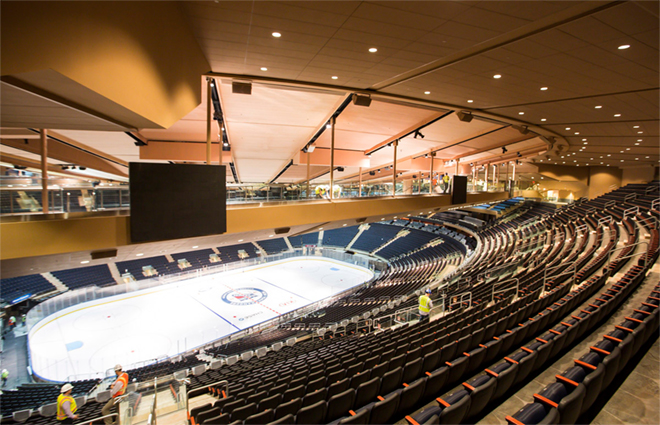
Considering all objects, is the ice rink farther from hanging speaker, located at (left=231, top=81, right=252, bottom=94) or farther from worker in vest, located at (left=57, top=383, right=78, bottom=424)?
hanging speaker, located at (left=231, top=81, right=252, bottom=94)

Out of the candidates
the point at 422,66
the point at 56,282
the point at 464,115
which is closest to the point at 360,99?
the point at 422,66

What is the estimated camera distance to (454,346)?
16.0 feet

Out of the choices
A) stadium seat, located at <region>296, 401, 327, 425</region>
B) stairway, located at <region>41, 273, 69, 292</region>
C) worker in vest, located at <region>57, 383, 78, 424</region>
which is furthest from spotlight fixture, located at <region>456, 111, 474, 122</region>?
stairway, located at <region>41, 273, 69, 292</region>

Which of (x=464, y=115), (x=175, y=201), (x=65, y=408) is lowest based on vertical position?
(x=65, y=408)

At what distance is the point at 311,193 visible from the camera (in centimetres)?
965

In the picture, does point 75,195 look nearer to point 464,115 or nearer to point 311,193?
point 311,193

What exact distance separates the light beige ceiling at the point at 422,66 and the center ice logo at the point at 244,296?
10.0 m

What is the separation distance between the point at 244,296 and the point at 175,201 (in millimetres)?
13677

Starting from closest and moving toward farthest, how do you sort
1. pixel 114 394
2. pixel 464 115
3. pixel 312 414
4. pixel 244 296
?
pixel 312 414 < pixel 114 394 < pixel 464 115 < pixel 244 296

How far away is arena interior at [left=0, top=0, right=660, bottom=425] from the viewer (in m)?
3.49

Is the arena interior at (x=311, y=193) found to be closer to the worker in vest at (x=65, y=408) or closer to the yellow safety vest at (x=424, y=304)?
the worker in vest at (x=65, y=408)

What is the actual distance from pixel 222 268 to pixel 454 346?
66.1 feet

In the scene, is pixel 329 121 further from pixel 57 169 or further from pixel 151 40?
pixel 57 169

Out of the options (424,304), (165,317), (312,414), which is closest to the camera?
(312,414)
